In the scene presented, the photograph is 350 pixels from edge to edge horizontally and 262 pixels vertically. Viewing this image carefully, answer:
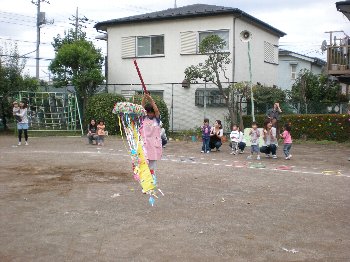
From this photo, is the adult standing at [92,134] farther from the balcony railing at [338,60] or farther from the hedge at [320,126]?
the balcony railing at [338,60]

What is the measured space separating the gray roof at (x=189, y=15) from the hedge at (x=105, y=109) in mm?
5139

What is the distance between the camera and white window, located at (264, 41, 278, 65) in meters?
25.3

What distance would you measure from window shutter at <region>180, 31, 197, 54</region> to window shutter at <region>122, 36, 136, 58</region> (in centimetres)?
291

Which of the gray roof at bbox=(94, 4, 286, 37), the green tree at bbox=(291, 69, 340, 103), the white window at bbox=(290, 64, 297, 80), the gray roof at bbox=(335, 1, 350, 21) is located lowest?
the green tree at bbox=(291, 69, 340, 103)

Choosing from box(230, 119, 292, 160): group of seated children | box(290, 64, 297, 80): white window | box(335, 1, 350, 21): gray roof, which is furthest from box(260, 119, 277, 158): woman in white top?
box(290, 64, 297, 80): white window

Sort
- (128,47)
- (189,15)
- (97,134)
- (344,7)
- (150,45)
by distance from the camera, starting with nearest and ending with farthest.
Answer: (97,134), (344,7), (189,15), (150,45), (128,47)

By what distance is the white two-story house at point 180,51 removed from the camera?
2200 cm

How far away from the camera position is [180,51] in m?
22.9

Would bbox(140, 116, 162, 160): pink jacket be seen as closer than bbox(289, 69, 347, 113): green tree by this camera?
Yes

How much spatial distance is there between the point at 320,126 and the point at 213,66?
5.23 metres

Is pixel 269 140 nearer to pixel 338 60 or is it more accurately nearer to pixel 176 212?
pixel 338 60

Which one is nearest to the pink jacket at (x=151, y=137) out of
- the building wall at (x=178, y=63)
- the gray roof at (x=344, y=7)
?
the gray roof at (x=344, y=7)

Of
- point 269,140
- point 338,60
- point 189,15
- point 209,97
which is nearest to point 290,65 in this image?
point 209,97

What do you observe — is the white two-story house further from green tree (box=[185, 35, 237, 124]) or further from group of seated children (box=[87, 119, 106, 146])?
group of seated children (box=[87, 119, 106, 146])
